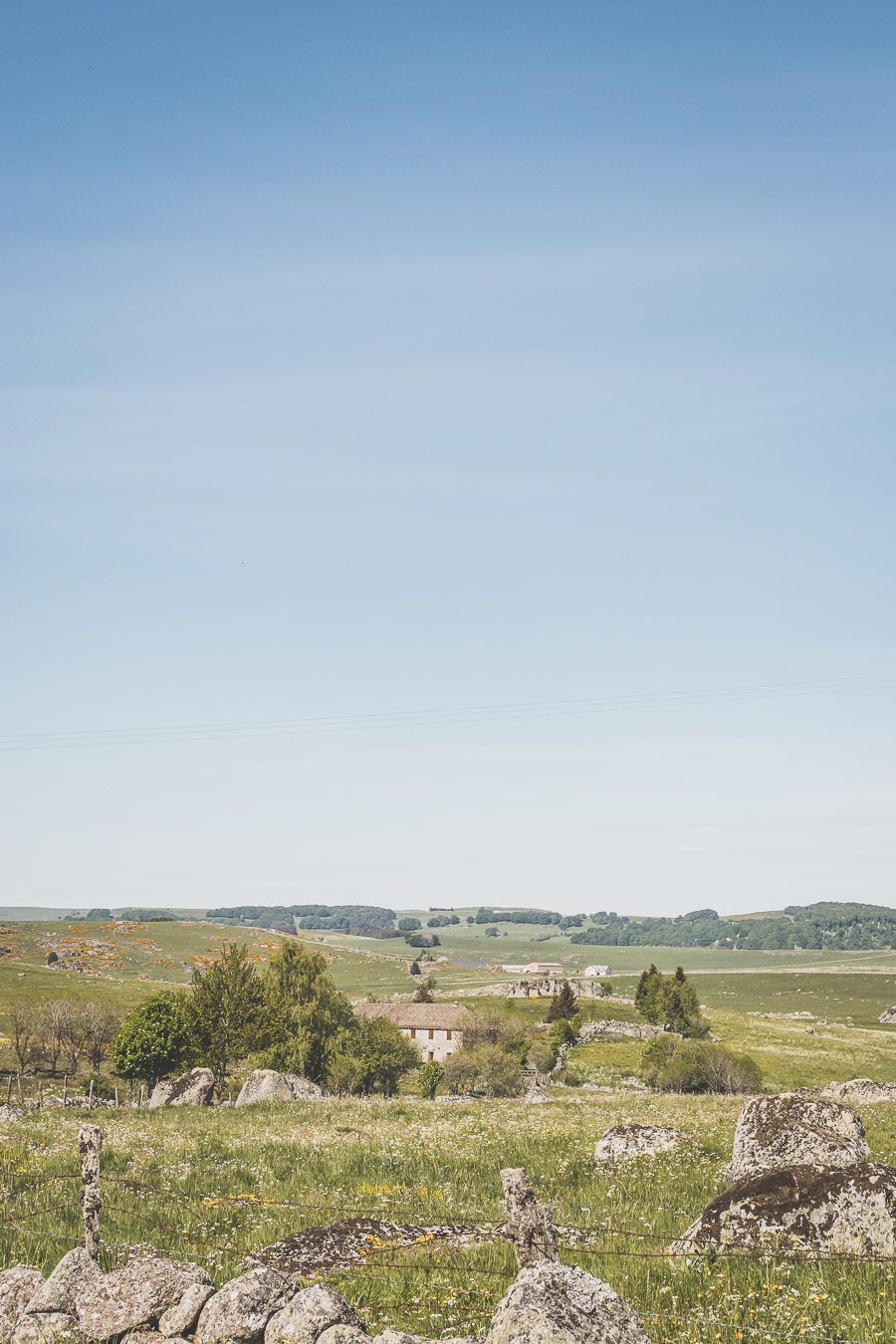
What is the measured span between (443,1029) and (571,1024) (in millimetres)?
18798

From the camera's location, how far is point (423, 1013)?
13988 centimetres

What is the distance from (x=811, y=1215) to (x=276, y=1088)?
149 ft

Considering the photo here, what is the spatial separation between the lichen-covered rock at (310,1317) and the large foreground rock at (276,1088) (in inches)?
Result: 1825

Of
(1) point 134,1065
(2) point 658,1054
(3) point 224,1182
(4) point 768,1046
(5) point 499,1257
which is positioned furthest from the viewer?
(4) point 768,1046

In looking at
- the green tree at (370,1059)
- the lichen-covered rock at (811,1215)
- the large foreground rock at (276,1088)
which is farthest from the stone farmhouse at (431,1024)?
the lichen-covered rock at (811,1215)

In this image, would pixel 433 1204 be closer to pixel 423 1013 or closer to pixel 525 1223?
pixel 525 1223

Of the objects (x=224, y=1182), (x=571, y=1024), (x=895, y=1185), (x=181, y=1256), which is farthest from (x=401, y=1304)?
(x=571, y=1024)

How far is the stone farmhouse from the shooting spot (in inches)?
5261

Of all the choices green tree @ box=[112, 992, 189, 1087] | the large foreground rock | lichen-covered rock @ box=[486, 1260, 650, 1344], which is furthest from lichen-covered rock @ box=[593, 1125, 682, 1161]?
green tree @ box=[112, 992, 189, 1087]

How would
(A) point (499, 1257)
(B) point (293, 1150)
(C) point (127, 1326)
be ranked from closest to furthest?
1. (C) point (127, 1326)
2. (A) point (499, 1257)
3. (B) point (293, 1150)

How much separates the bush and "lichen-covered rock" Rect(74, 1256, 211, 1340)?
72.4 m

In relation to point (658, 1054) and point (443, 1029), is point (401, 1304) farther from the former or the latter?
point (443, 1029)

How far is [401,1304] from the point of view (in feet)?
40.2

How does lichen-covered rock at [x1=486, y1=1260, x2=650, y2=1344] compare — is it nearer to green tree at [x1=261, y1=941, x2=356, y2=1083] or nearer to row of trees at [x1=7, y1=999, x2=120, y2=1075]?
green tree at [x1=261, y1=941, x2=356, y2=1083]
